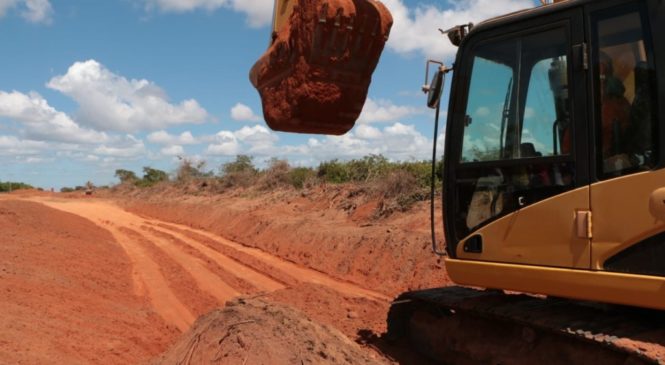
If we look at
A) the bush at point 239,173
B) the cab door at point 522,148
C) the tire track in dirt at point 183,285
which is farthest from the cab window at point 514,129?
the bush at point 239,173

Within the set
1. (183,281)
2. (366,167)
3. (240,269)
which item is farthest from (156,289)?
(366,167)

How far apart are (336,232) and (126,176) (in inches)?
1813

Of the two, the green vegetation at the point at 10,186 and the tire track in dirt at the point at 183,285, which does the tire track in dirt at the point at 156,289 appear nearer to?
the tire track in dirt at the point at 183,285

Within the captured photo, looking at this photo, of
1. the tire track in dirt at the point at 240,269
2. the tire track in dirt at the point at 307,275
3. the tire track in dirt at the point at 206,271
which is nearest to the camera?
the tire track in dirt at the point at 206,271

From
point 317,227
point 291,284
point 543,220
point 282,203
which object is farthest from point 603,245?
point 282,203

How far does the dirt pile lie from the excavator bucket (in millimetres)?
1714

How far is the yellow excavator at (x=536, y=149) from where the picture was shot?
345 cm

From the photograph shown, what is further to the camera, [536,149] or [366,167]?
[366,167]

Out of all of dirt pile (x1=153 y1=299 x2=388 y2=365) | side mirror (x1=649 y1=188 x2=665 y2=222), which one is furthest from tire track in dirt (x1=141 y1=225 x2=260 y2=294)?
side mirror (x1=649 y1=188 x2=665 y2=222)

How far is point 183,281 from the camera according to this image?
1058 centimetres

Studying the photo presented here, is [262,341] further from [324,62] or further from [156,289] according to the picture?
[156,289]

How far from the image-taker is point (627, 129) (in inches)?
140

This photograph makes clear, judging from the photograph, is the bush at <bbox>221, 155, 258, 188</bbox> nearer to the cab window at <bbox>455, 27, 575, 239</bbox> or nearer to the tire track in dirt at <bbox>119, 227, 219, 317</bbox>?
the tire track in dirt at <bbox>119, 227, 219, 317</bbox>

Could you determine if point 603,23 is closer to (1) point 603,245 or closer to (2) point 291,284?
(1) point 603,245
